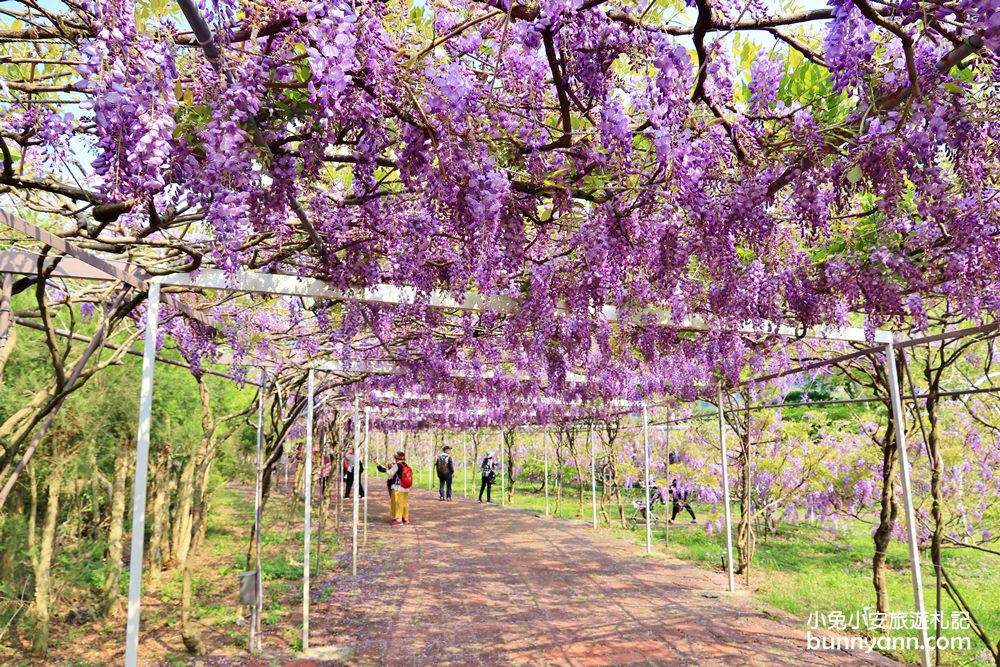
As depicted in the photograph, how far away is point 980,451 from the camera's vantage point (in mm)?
8758

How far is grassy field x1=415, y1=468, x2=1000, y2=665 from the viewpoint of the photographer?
6.45 meters

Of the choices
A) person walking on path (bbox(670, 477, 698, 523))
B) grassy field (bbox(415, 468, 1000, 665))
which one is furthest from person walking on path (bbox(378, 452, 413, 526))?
person walking on path (bbox(670, 477, 698, 523))

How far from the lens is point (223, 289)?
12.1 ft

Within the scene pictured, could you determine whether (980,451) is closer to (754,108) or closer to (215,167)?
(754,108)

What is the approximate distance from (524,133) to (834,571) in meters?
8.32

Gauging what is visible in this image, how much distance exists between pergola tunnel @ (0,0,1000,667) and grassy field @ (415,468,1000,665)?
10cm

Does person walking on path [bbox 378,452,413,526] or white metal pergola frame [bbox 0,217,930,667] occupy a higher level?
white metal pergola frame [bbox 0,217,930,667]

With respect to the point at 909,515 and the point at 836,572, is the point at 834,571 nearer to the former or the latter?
the point at 836,572

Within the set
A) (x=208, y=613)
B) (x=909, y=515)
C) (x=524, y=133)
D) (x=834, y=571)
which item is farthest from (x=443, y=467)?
(x=524, y=133)

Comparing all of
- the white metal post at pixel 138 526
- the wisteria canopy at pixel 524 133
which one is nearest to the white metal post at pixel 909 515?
the wisteria canopy at pixel 524 133

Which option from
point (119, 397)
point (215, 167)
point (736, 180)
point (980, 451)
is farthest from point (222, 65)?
point (980, 451)

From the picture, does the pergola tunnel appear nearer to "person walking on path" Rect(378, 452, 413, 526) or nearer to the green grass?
the green grass

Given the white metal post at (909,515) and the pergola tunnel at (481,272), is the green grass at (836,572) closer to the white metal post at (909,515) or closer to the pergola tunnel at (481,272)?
the pergola tunnel at (481,272)

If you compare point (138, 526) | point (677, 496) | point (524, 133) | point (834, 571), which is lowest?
point (834, 571)
